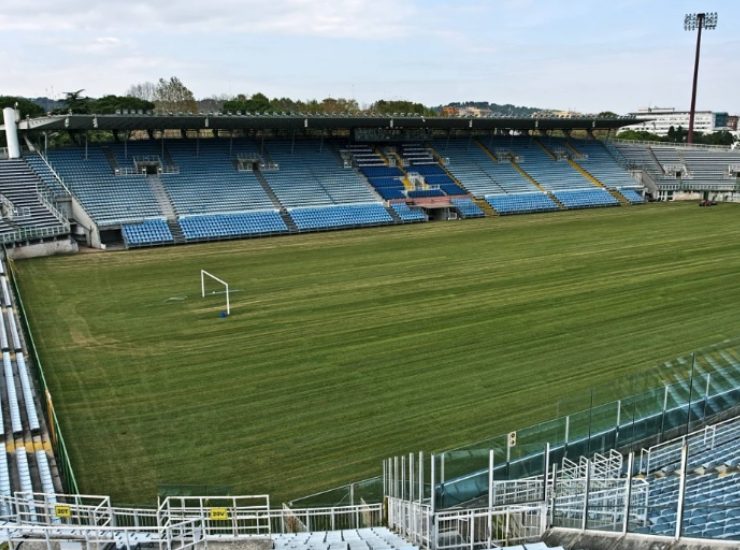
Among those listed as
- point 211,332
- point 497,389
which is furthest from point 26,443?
point 497,389

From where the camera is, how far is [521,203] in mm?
50969

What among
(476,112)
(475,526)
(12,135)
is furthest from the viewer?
(476,112)

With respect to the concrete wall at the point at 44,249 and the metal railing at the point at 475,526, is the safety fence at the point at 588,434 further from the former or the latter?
the concrete wall at the point at 44,249

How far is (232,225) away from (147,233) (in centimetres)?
523

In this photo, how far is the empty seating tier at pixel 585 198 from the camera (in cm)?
5278

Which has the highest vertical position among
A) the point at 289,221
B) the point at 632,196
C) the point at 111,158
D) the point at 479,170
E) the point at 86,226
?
the point at 479,170

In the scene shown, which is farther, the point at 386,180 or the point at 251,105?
the point at 251,105

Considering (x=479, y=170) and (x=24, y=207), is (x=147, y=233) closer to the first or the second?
(x=24, y=207)

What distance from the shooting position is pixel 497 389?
602 inches

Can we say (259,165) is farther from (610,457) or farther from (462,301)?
(610,457)

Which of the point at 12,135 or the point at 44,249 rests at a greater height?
the point at 12,135

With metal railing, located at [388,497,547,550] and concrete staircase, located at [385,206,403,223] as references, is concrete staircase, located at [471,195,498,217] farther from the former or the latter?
metal railing, located at [388,497,547,550]

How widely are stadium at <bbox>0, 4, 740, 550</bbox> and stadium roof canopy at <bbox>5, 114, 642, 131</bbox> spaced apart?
0.30m

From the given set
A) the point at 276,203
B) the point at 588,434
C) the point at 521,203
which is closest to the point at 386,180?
the point at 276,203
